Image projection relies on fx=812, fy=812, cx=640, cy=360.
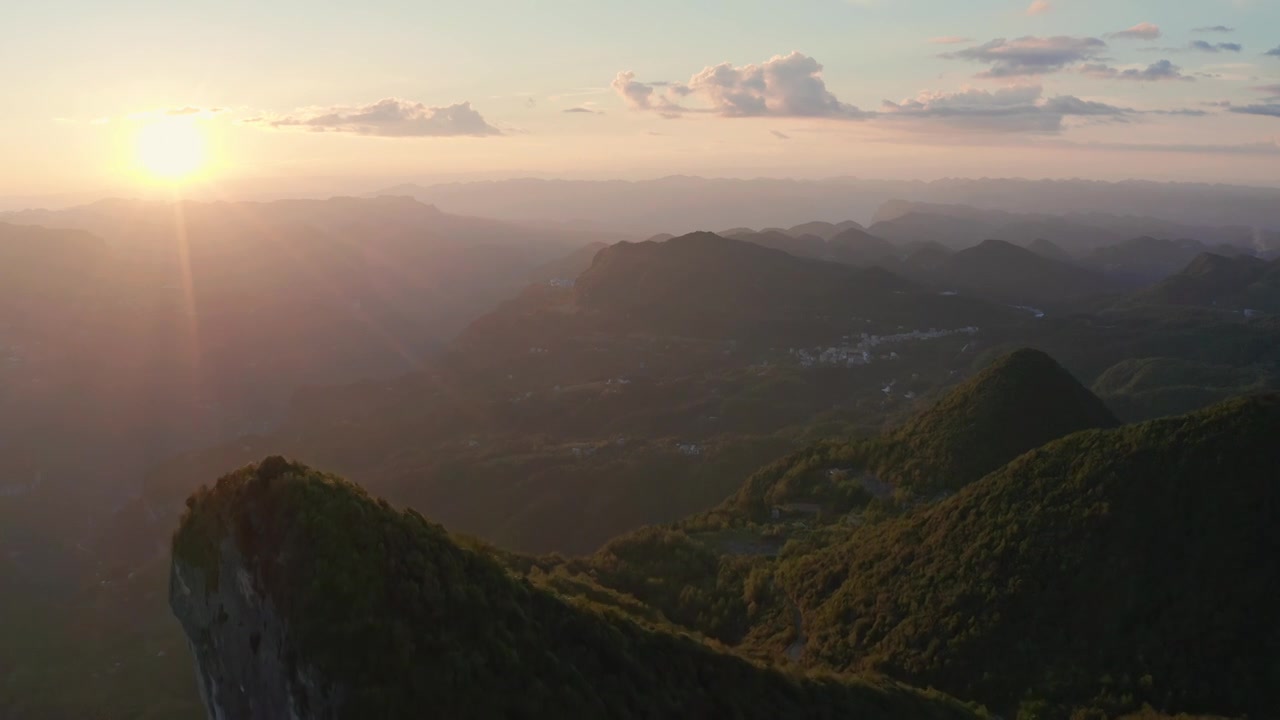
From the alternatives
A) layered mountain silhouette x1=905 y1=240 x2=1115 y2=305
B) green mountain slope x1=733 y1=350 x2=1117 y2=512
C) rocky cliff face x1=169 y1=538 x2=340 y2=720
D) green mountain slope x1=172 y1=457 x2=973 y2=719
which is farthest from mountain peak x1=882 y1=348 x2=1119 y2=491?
layered mountain silhouette x1=905 y1=240 x2=1115 y2=305

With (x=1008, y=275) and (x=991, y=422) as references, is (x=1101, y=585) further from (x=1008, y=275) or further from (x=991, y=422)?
(x=1008, y=275)

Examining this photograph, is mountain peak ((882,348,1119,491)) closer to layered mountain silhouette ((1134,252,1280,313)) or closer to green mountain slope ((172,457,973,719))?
green mountain slope ((172,457,973,719))

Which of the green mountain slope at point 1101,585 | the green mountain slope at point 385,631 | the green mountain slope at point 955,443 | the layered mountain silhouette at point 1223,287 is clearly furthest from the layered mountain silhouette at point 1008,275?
the green mountain slope at point 385,631

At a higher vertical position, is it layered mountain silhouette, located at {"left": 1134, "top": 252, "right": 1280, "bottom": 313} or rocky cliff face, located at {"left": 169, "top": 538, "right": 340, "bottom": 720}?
rocky cliff face, located at {"left": 169, "top": 538, "right": 340, "bottom": 720}

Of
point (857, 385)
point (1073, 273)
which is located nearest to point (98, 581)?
point (857, 385)

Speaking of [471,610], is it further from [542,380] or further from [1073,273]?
[1073,273]

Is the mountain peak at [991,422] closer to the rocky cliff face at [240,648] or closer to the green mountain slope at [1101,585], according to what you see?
the green mountain slope at [1101,585]
